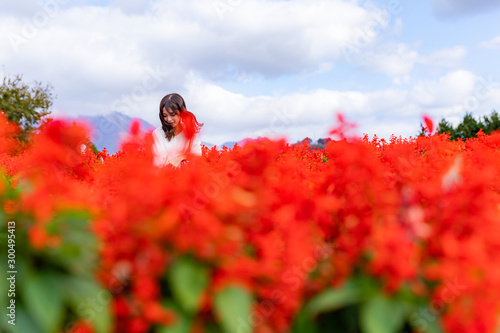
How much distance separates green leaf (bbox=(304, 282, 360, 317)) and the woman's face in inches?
175

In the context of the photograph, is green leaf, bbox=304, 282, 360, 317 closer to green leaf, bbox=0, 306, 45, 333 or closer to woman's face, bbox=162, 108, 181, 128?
green leaf, bbox=0, 306, 45, 333

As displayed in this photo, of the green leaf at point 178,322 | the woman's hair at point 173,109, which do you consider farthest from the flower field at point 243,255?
the woman's hair at point 173,109

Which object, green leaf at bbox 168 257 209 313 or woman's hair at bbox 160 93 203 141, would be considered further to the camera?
woman's hair at bbox 160 93 203 141

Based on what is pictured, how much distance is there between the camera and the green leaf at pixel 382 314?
1874 mm

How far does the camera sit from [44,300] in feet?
6.30

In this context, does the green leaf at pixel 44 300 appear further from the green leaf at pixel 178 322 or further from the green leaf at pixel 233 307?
the green leaf at pixel 233 307

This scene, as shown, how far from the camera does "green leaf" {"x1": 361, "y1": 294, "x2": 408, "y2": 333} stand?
187 centimetres

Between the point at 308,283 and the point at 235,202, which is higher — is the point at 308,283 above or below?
below

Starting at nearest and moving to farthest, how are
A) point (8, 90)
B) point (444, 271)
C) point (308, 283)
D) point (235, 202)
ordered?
point (444, 271) < point (235, 202) < point (308, 283) < point (8, 90)

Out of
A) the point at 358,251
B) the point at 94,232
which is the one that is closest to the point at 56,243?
the point at 94,232

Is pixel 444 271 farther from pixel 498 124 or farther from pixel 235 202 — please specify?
pixel 498 124

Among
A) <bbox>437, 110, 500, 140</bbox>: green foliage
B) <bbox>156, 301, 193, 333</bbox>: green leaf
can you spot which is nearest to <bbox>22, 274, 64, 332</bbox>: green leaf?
<bbox>156, 301, 193, 333</bbox>: green leaf

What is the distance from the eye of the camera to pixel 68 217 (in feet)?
6.93

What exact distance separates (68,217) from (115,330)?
0.52 m
